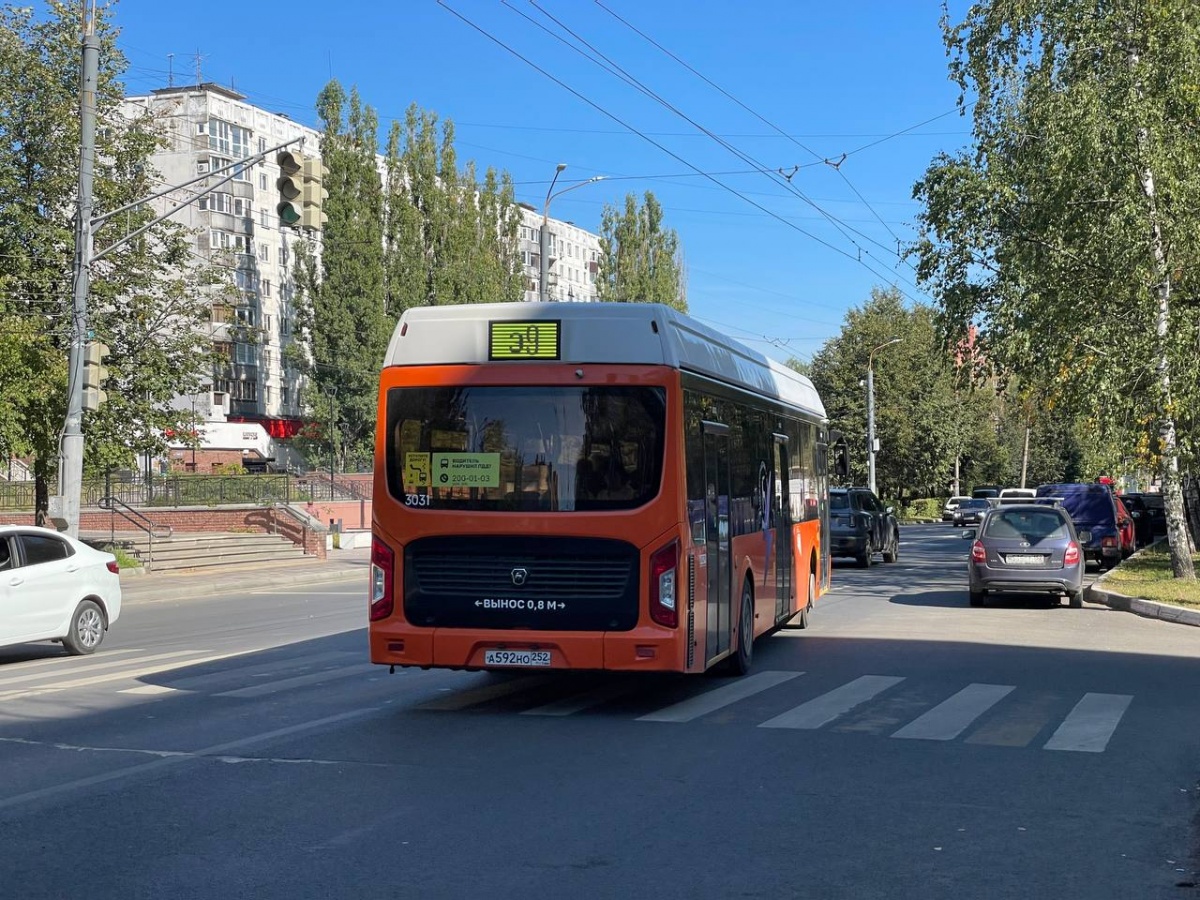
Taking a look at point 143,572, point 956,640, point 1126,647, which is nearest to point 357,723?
point 956,640

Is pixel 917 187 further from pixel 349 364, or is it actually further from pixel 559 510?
pixel 349 364

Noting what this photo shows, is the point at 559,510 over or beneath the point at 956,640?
over

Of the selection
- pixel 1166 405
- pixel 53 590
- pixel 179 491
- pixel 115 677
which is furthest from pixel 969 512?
pixel 115 677

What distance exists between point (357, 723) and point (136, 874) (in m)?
4.05

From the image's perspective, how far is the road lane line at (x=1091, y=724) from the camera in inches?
363

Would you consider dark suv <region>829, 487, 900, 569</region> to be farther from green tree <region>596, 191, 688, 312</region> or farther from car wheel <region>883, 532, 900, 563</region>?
green tree <region>596, 191, 688, 312</region>

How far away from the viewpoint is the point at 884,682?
40.6 feet

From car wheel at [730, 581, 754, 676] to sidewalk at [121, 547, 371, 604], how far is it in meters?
14.6

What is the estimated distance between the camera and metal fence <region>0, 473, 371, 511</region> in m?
38.9

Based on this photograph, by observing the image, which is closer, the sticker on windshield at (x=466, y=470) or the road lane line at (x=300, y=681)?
the sticker on windshield at (x=466, y=470)

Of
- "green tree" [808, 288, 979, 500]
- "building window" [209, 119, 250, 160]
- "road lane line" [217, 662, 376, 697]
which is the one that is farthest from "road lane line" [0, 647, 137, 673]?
"building window" [209, 119, 250, 160]

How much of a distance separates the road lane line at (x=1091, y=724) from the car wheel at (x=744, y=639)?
298cm

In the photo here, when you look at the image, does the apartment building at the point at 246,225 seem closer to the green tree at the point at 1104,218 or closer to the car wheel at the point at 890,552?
the car wheel at the point at 890,552

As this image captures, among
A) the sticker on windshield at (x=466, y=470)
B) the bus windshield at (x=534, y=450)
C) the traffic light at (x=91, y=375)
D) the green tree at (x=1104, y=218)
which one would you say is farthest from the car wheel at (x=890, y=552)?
the sticker on windshield at (x=466, y=470)
